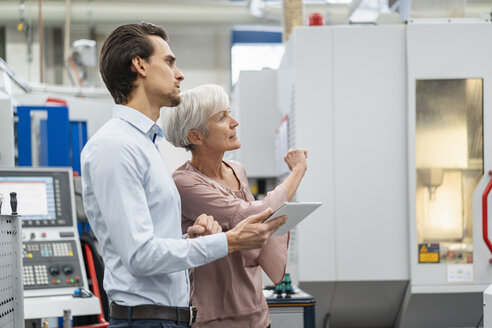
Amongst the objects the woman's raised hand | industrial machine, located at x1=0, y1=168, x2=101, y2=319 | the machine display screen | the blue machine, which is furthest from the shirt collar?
the blue machine

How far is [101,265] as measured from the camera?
3.42 metres

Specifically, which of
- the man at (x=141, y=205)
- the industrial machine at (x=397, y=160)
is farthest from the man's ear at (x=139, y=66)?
the industrial machine at (x=397, y=160)

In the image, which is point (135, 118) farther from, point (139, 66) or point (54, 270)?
point (54, 270)

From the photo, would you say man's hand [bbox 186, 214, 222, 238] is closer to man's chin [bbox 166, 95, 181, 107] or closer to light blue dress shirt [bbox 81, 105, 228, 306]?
light blue dress shirt [bbox 81, 105, 228, 306]

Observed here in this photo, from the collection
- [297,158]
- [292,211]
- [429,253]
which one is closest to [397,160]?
[429,253]

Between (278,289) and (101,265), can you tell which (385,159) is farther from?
A: (101,265)

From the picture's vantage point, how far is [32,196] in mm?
3227

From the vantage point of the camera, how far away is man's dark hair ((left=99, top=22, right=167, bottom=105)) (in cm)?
158

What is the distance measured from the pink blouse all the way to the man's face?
1.10 ft

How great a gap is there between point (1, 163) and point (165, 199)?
217cm

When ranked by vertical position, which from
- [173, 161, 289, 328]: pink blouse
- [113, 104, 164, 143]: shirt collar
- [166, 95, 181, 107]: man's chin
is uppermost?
[166, 95, 181, 107]: man's chin

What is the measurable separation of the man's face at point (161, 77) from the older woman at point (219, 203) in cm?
32

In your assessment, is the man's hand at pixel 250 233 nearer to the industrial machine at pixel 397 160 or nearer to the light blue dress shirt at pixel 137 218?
the light blue dress shirt at pixel 137 218

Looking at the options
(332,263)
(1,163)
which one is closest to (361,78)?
(332,263)
